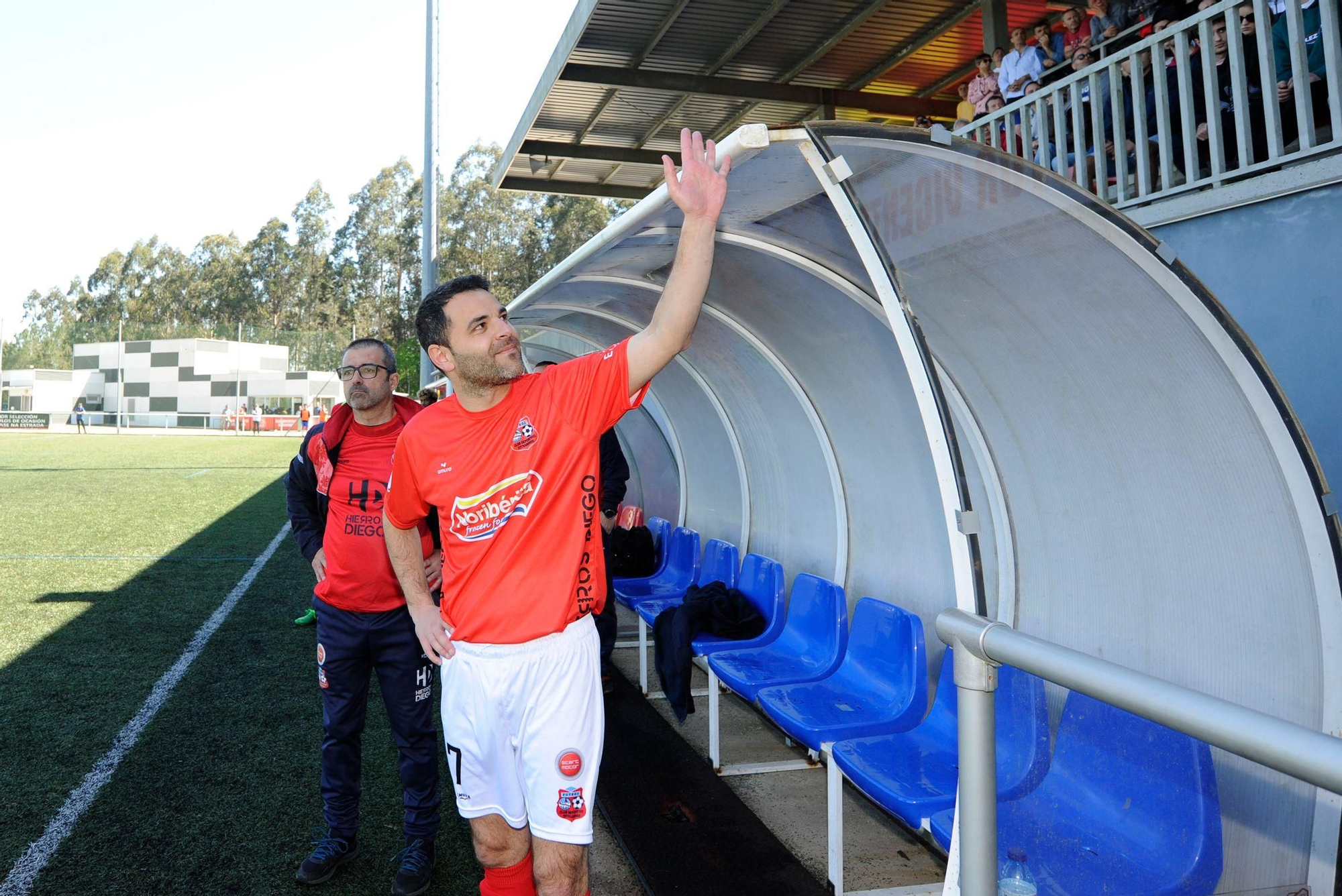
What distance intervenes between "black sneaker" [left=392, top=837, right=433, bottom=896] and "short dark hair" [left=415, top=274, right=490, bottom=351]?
6.76 feet

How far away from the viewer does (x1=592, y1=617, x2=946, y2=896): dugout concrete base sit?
347 cm

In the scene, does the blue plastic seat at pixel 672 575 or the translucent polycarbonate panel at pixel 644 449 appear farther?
the translucent polycarbonate panel at pixel 644 449

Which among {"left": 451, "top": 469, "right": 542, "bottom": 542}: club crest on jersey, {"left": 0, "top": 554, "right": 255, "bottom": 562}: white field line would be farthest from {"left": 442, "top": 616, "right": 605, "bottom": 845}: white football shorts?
{"left": 0, "top": 554, "right": 255, "bottom": 562}: white field line

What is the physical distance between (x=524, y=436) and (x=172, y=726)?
13.3 ft

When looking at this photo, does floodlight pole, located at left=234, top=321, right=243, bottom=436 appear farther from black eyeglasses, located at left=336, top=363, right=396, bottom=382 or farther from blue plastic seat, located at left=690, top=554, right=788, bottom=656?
black eyeglasses, located at left=336, top=363, right=396, bottom=382

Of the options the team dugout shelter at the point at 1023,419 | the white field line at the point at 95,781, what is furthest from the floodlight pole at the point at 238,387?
the team dugout shelter at the point at 1023,419

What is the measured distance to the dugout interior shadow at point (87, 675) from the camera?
14.0ft

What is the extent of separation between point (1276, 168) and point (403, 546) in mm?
3996

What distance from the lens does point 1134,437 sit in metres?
2.76

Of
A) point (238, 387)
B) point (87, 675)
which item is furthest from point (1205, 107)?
point (238, 387)

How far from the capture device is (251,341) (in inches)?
2196

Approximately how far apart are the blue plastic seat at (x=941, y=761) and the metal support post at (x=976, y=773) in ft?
4.69

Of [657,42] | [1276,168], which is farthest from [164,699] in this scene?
[657,42]

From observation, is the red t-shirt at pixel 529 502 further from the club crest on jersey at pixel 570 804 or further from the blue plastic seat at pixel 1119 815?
the blue plastic seat at pixel 1119 815
